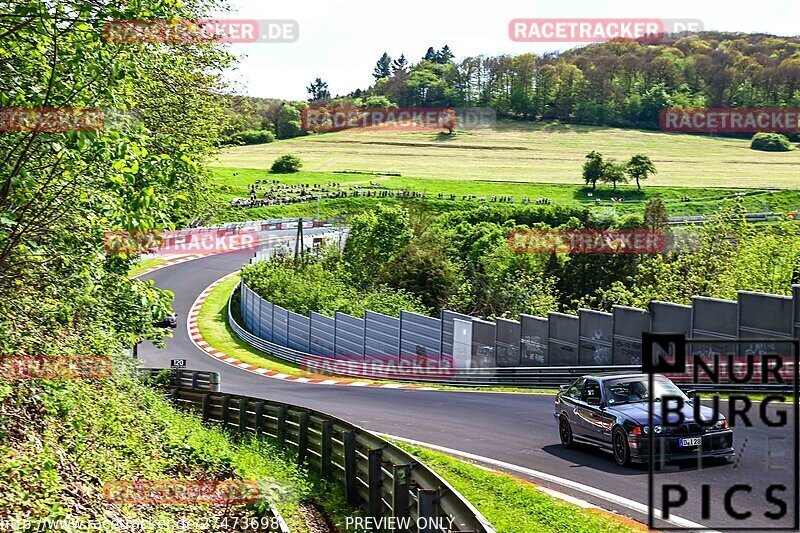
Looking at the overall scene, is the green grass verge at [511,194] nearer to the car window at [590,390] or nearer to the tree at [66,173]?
the car window at [590,390]

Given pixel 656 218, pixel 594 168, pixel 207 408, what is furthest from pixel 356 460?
pixel 594 168

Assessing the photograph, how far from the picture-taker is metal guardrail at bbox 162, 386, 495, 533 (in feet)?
31.2

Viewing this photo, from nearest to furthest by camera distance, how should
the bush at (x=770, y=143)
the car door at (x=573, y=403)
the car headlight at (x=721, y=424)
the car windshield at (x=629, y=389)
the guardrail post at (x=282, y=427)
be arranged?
the car headlight at (x=721, y=424)
the car windshield at (x=629, y=389)
the car door at (x=573, y=403)
the guardrail post at (x=282, y=427)
the bush at (x=770, y=143)

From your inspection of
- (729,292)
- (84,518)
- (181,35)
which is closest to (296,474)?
(84,518)

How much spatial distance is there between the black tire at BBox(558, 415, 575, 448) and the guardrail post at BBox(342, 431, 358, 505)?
15.2ft

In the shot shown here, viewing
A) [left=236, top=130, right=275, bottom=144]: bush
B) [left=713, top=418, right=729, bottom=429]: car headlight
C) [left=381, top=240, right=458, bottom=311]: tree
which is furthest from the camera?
[left=236, top=130, right=275, bottom=144]: bush

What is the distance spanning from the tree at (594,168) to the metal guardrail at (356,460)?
12292 cm

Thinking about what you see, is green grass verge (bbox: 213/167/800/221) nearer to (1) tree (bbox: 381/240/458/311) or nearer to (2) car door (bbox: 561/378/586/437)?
(1) tree (bbox: 381/240/458/311)

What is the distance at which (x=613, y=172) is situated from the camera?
455ft

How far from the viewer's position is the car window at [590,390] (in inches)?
620

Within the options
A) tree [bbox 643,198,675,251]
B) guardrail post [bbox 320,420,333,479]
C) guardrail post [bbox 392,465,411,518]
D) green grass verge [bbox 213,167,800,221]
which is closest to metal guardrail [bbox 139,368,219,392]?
guardrail post [bbox 320,420,333,479]

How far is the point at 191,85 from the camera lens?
2683cm

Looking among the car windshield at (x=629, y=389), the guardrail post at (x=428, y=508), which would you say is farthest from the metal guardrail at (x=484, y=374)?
the guardrail post at (x=428, y=508)

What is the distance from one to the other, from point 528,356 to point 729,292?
12525mm
